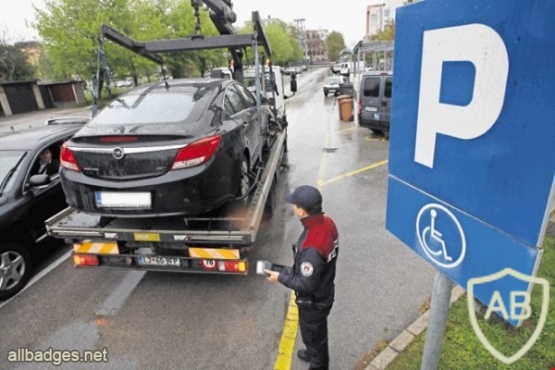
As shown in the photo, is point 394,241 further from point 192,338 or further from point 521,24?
point 521,24

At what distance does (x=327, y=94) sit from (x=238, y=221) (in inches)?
956

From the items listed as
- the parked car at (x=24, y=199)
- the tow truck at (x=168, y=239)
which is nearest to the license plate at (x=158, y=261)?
the tow truck at (x=168, y=239)

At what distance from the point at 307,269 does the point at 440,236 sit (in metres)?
1.14

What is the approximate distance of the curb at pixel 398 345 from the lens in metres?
2.96

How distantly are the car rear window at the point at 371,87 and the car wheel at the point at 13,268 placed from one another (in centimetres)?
1049

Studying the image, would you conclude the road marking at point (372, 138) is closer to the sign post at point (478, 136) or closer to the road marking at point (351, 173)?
the road marking at point (351, 173)

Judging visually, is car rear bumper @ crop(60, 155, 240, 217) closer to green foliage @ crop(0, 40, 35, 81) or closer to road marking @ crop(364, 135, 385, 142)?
road marking @ crop(364, 135, 385, 142)

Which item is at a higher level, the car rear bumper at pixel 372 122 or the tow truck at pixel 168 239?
the tow truck at pixel 168 239

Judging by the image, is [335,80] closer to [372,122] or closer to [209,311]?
[372,122]

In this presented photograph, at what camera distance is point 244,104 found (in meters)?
5.38

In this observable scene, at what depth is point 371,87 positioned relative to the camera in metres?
11.9

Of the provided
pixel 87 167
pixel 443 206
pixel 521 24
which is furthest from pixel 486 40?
pixel 87 167

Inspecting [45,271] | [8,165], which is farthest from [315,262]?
[8,165]

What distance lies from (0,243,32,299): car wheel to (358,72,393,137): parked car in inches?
390
